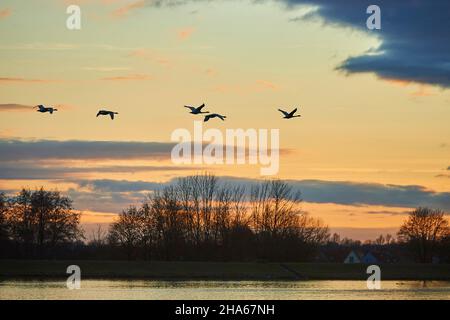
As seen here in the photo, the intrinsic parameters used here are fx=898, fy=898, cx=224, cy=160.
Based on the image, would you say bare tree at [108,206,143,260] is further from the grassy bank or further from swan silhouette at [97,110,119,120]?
swan silhouette at [97,110,119,120]

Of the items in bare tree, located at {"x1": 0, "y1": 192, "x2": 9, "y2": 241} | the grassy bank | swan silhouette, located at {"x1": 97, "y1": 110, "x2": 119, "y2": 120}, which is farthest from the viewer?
bare tree, located at {"x1": 0, "y1": 192, "x2": 9, "y2": 241}

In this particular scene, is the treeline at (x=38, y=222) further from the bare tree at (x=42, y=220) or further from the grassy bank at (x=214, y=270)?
the grassy bank at (x=214, y=270)

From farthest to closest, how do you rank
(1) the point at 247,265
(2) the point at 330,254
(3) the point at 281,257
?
1. (2) the point at 330,254
2. (3) the point at 281,257
3. (1) the point at 247,265

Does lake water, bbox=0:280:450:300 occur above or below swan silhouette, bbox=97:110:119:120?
below

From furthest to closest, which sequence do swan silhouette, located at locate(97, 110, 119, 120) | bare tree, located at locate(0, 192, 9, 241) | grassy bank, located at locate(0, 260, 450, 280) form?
bare tree, located at locate(0, 192, 9, 241), grassy bank, located at locate(0, 260, 450, 280), swan silhouette, located at locate(97, 110, 119, 120)

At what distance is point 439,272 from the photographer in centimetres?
9612

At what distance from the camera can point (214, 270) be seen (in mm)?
89562

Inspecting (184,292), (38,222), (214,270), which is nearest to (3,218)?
(38,222)

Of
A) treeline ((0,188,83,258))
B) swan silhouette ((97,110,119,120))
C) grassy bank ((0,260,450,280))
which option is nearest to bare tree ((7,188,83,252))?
treeline ((0,188,83,258))

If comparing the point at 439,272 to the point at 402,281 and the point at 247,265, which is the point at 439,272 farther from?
the point at 247,265

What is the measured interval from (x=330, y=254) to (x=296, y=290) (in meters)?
104

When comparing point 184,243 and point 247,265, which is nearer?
point 247,265

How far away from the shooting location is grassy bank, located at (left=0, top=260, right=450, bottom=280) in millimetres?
80562
